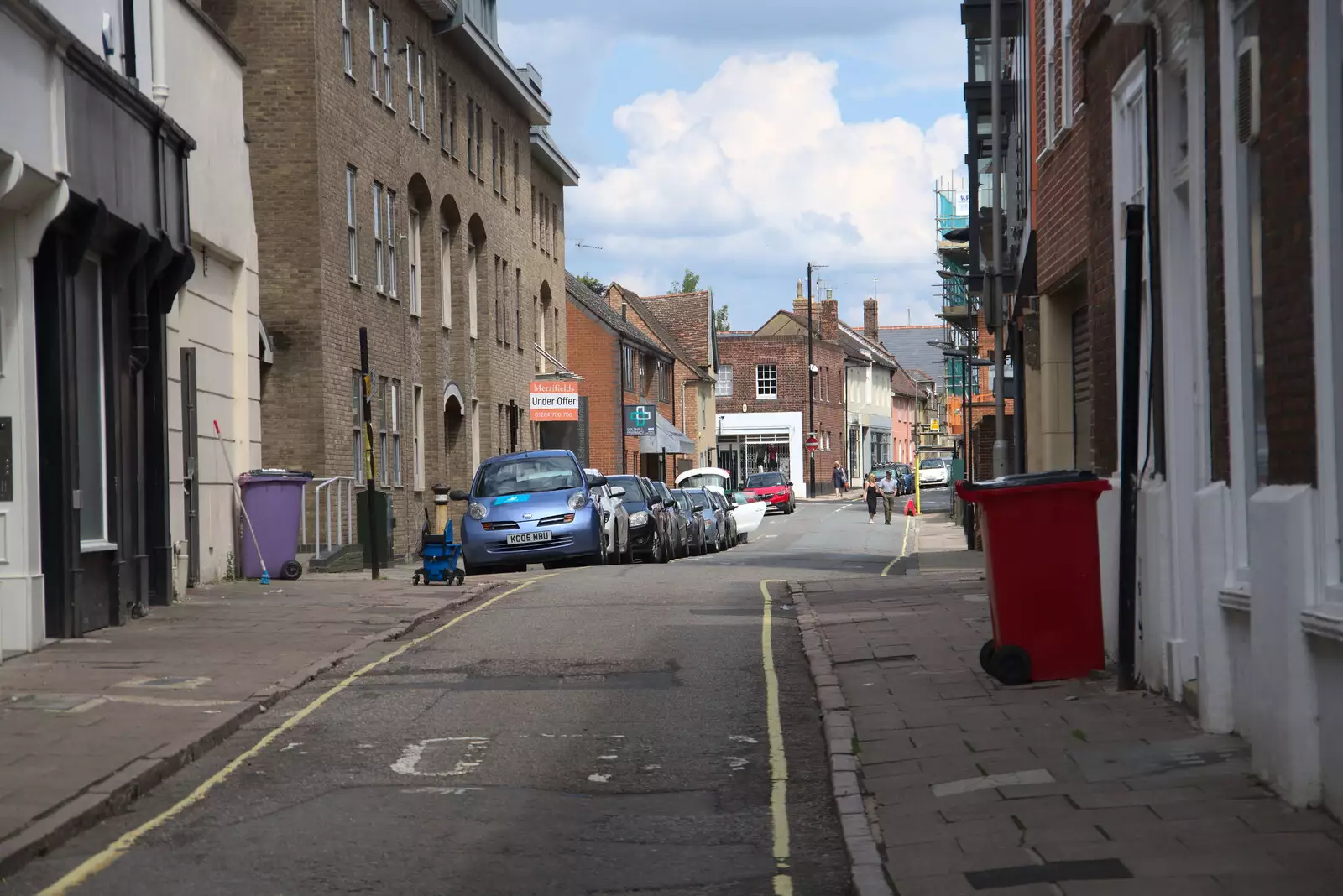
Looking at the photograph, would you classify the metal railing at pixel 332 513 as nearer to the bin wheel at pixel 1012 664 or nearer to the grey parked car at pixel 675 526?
the grey parked car at pixel 675 526

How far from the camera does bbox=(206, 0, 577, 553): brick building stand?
89.6ft

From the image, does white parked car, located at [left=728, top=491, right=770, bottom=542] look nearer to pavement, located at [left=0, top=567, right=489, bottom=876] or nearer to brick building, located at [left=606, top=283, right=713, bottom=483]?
brick building, located at [left=606, top=283, right=713, bottom=483]

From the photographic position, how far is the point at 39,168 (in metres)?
12.7

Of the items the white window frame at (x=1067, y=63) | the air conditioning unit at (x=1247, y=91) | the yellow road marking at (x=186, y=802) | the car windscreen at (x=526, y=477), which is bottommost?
the yellow road marking at (x=186, y=802)

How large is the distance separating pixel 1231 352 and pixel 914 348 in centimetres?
13717

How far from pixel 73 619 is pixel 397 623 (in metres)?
2.86

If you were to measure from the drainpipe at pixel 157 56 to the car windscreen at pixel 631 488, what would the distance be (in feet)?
41.7

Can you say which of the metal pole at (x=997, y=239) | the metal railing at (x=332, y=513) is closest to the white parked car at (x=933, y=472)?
the metal railing at (x=332, y=513)

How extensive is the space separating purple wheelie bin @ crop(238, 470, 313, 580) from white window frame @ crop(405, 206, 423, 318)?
13.1 metres

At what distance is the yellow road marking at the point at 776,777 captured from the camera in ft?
21.3

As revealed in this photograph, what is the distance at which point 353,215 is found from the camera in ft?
97.6

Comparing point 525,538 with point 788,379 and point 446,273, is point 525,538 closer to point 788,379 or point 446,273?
point 446,273

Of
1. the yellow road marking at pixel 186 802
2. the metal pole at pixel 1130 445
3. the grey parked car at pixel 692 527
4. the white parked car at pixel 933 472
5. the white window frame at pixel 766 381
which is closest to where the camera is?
the yellow road marking at pixel 186 802

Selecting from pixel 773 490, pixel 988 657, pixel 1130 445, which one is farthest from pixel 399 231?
→ pixel 773 490
